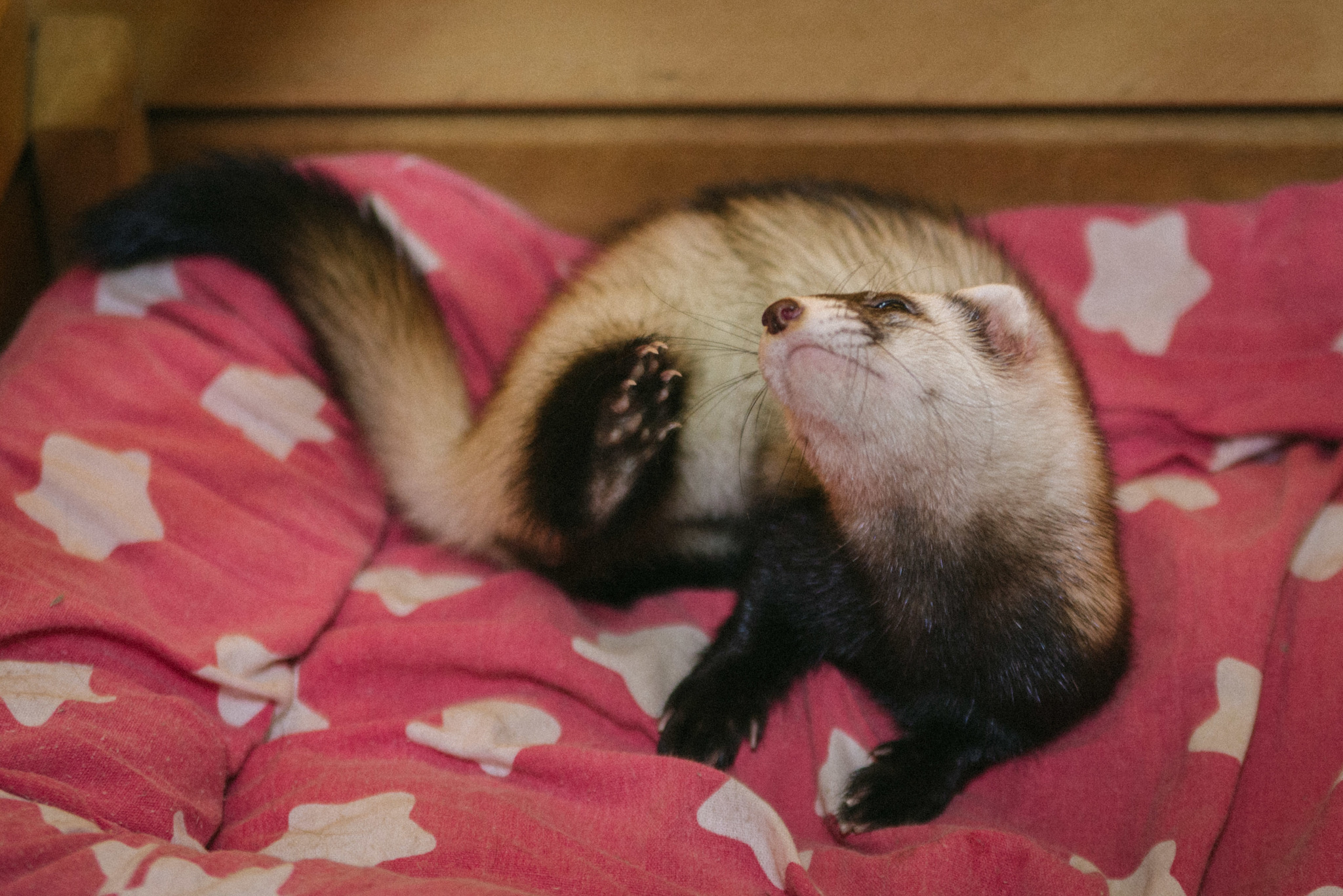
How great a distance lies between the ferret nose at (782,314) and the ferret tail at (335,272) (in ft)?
1.95

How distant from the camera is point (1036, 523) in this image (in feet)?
3.10

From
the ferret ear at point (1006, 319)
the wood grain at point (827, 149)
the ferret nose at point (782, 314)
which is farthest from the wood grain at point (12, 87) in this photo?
the ferret ear at point (1006, 319)

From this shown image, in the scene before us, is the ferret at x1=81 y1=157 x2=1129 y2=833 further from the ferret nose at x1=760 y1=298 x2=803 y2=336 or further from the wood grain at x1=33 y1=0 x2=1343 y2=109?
the wood grain at x1=33 y1=0 x2=1343 y2=109

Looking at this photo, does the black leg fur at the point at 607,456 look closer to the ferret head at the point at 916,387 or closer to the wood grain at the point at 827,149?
the ferret head at the point at 916,387

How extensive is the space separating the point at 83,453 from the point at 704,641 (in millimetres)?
767

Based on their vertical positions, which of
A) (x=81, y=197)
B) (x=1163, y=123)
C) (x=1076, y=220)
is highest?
(x=1163, y=123)

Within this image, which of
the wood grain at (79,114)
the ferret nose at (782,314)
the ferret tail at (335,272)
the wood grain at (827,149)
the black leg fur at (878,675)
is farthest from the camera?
the wood grain at (827,149)

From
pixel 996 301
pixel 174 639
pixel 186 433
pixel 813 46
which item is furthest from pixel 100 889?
pixel 813 46

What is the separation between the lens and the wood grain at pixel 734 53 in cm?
149

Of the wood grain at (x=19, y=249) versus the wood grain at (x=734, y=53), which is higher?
the wood grain at (x=734, y=53)

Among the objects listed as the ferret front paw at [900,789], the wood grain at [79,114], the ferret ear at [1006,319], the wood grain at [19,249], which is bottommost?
the ferret front paw at [900,789]

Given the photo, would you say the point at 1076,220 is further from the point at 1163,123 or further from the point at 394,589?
the point at 394,589

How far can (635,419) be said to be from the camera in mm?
1032

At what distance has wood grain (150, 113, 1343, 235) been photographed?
1571 millimetres
